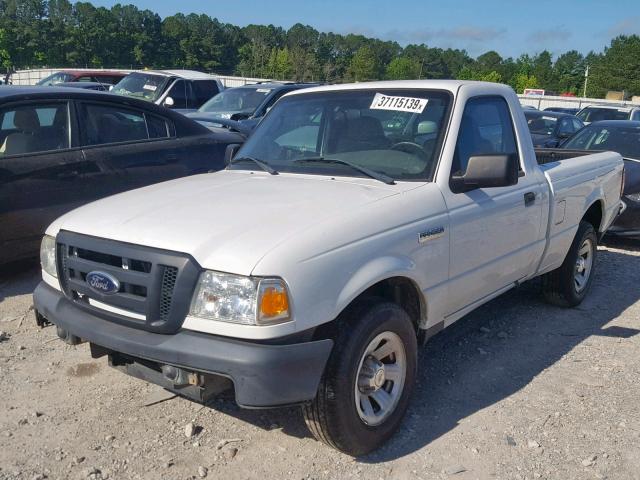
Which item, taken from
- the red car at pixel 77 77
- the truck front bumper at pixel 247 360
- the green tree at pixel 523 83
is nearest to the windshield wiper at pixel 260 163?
the truck front bumper at pixel 247 360

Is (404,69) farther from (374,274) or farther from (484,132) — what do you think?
(374,274)

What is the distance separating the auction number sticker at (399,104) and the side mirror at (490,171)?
0.59 meters

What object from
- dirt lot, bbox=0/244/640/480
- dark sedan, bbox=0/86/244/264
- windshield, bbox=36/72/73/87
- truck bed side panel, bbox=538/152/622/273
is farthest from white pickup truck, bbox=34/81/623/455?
windshield, bbox=36/72/73/87

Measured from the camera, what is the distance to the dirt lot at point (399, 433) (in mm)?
3203

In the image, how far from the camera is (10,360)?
168 inches

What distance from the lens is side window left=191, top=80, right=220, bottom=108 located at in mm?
15008

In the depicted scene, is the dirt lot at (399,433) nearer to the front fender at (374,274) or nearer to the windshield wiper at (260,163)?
the front fender at (374,274)

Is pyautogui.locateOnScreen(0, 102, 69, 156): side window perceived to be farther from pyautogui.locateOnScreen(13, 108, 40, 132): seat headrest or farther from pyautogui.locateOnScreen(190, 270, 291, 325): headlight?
pyautogui.locateOnScreen(190, 270, 291, 325): headlight

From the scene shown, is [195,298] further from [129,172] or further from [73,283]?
[129,172]

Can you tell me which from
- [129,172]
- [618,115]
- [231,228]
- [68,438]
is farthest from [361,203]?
[618,115]

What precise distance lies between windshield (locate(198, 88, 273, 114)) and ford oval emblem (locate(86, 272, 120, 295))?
9320 mm

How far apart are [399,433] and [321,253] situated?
126cm

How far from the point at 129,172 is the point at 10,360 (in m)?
2.33

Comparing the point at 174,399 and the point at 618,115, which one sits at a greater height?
the point at 618,115
